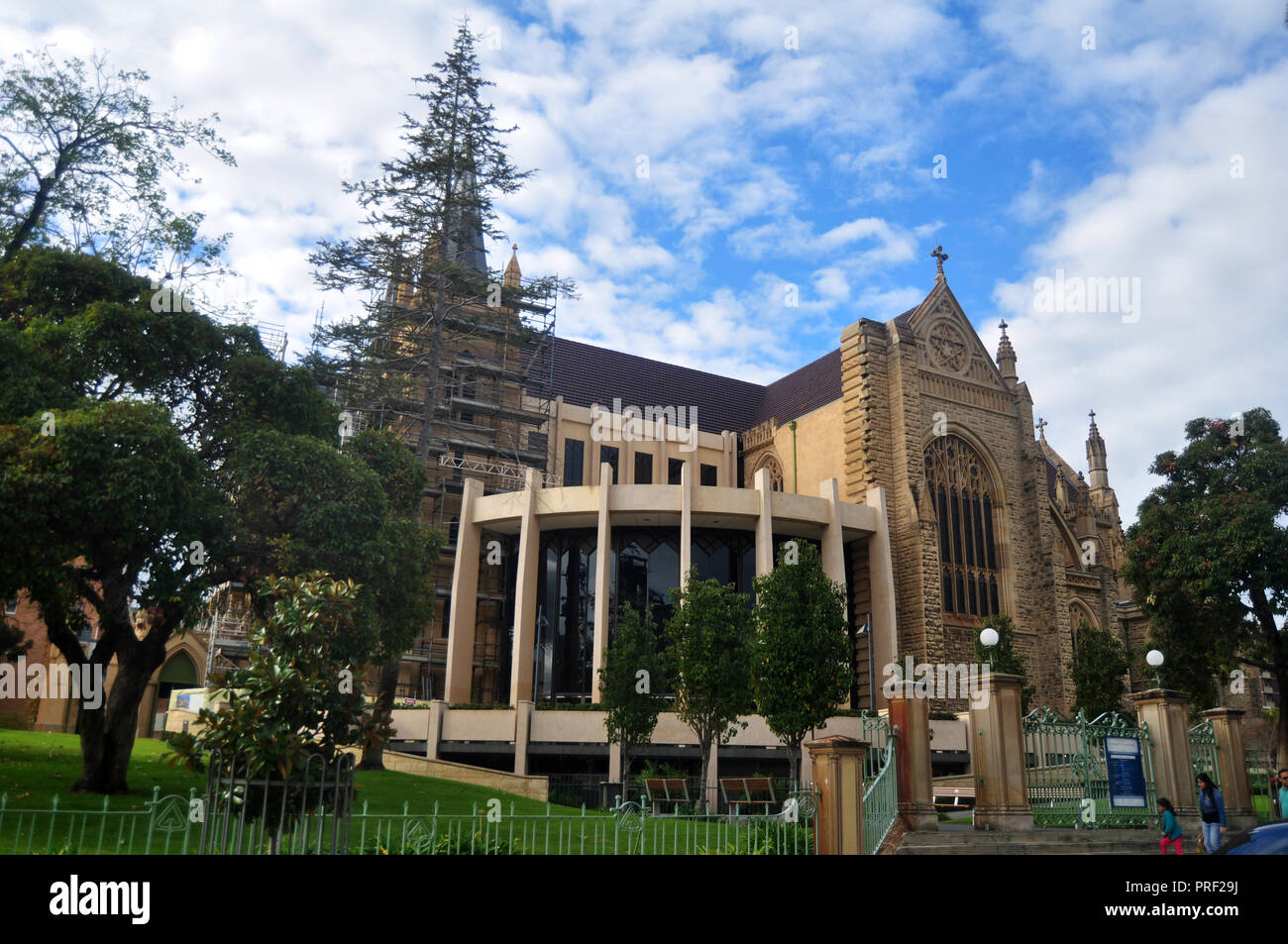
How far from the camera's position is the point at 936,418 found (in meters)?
40.7

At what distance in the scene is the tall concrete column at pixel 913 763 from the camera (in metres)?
14.4

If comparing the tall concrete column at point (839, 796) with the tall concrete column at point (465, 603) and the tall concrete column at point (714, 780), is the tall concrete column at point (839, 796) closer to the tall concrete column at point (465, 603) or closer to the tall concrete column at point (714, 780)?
the tall concrete column at point (714, 780)

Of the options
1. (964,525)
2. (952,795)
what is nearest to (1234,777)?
(952,795)

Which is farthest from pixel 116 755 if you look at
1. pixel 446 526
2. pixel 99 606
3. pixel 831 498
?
pixel 831 498

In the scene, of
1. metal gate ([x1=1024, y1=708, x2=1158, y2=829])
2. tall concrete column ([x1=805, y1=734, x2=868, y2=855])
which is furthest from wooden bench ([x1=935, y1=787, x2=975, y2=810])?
tall concrete column ([x1=805, y1=734, x2=868, y2=855])

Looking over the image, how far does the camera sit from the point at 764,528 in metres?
33.6

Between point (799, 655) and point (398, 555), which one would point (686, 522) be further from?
point (398, 555)

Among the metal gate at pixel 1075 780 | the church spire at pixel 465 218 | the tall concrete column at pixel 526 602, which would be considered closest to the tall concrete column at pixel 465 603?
the tall concrete column at pixel 526 602

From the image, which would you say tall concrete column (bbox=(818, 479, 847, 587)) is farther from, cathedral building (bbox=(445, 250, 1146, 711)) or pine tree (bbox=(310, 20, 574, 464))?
pine tree (bbox=(310, 20, 574, 464))

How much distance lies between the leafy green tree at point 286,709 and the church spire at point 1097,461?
60.0 meters
